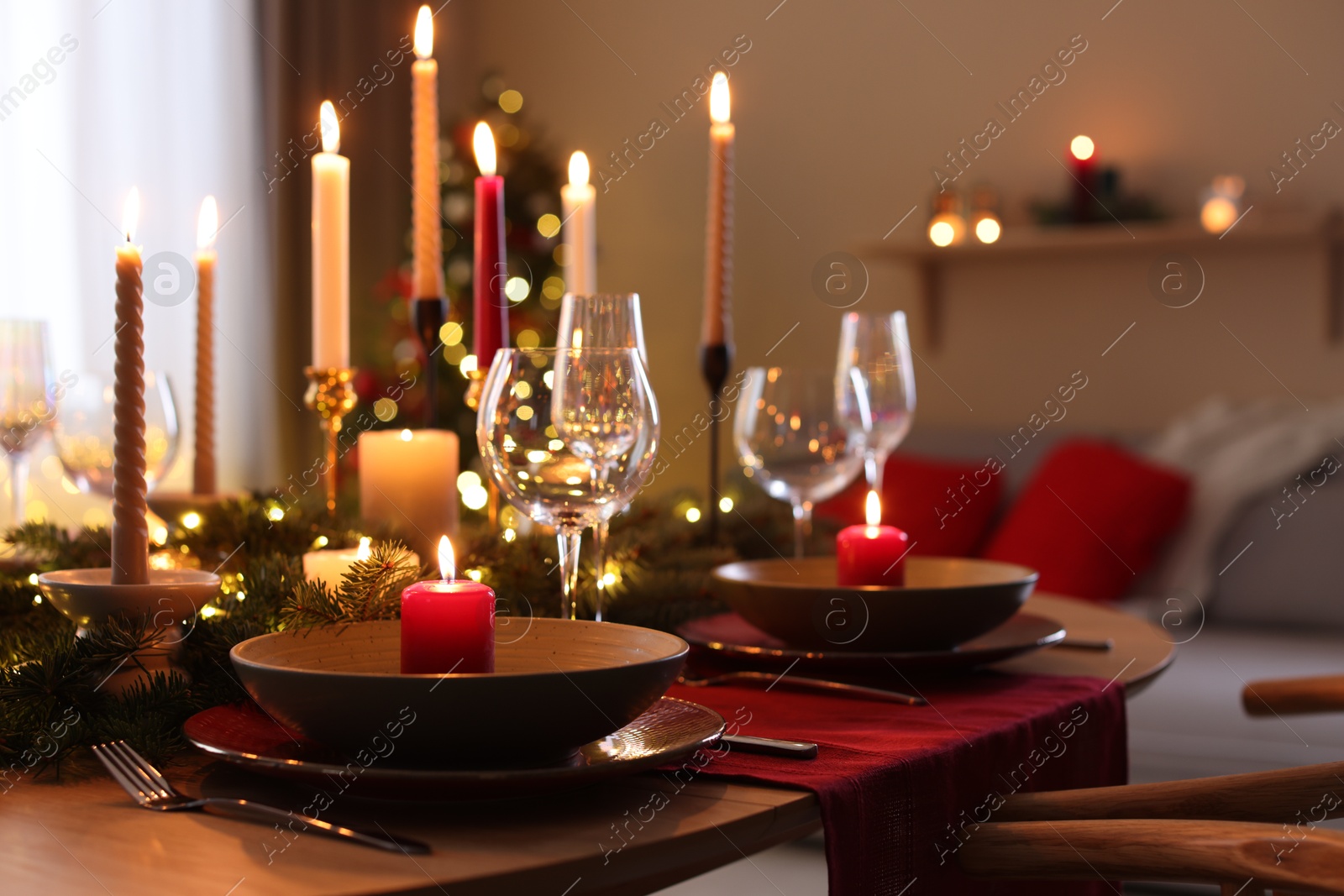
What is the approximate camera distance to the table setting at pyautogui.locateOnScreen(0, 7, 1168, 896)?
63 centimetres

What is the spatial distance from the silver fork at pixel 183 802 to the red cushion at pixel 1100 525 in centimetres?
247

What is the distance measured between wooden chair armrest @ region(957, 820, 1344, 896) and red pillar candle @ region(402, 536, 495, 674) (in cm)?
33

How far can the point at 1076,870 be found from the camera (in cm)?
75

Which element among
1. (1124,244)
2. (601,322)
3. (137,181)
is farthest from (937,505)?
(137,181)

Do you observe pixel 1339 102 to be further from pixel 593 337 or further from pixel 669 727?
pixel 669 727

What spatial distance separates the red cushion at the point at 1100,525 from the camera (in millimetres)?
2875

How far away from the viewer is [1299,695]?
4.01 ft

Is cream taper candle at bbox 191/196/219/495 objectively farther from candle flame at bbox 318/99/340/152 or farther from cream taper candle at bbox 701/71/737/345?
cream taper candle at bbox 701/71/737/345

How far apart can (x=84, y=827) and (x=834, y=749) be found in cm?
40

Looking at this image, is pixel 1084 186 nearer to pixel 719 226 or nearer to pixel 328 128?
pixel 719 226

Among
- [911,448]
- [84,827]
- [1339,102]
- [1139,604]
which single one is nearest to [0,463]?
[911,448]

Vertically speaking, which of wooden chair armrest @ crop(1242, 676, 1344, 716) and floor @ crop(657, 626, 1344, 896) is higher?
wooden chair armrest @ crop(1242, 676, 1344, 716)

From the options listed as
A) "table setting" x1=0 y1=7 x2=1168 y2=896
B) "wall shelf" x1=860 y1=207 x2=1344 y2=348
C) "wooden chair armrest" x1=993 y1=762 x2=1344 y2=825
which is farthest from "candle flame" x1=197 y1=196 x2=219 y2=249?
"wall shelf" x1=860 y1=207 x2=1344 y2=348

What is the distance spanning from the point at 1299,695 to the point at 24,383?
50.1 inches
